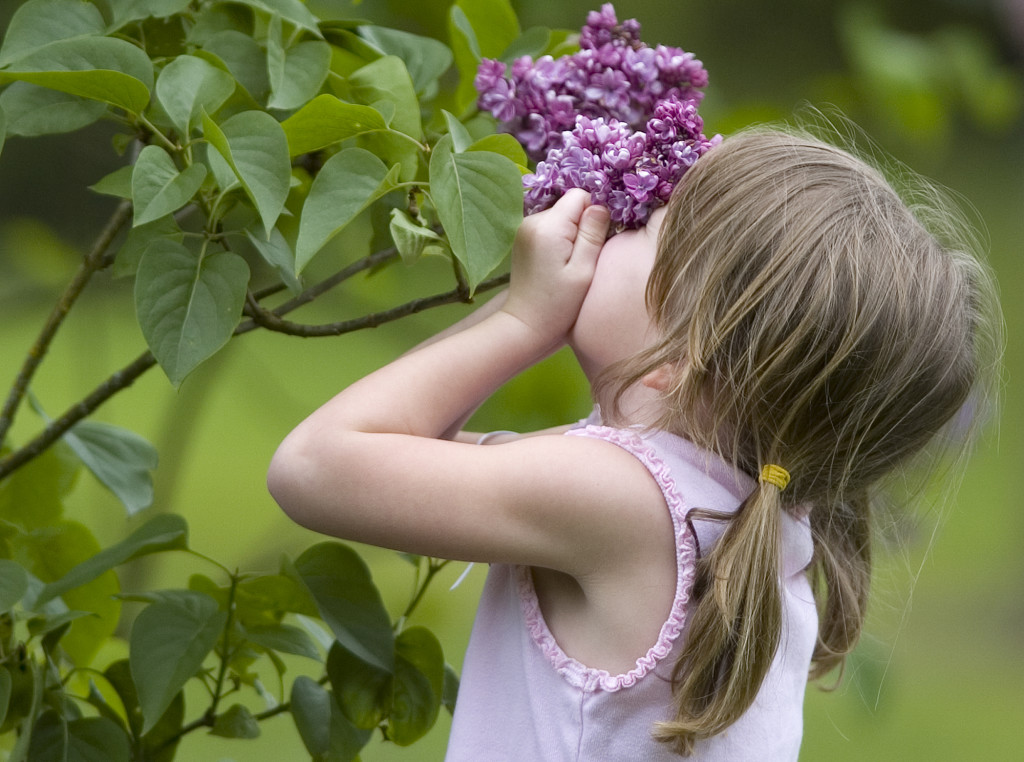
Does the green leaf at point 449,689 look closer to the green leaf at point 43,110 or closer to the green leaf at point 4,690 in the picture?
the green leaf at point 4,690

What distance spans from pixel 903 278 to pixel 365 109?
0.77ft

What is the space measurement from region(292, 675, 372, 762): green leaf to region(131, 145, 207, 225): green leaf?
28 centimetres

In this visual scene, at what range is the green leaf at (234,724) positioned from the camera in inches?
22.7

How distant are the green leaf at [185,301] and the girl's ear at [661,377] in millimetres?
176

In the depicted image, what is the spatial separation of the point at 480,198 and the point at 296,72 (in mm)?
110

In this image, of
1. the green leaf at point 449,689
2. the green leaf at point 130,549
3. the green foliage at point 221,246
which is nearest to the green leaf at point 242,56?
the green foliage at point 221,246

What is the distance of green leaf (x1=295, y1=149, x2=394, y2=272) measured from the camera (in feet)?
1.27

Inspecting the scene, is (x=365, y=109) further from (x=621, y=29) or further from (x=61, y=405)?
(x=61, y=405)

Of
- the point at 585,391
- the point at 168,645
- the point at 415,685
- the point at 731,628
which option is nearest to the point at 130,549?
the point at 168,645

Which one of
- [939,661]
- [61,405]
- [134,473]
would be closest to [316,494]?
[134,473]

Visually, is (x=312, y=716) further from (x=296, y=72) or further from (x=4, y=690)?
(x=296, y=72)

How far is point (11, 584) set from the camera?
1.46ft

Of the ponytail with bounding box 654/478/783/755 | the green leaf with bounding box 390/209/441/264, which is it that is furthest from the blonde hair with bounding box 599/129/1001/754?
the green leaf with bounding box 390/209/441/264

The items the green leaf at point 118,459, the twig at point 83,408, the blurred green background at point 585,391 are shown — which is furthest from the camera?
the blurred green background at point 585,391
